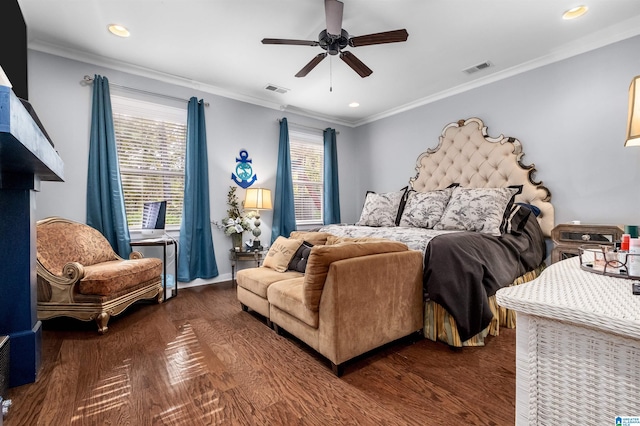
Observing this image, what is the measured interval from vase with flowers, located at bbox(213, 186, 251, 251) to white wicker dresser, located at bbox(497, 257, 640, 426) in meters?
3.54

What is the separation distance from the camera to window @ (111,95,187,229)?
11.3ft

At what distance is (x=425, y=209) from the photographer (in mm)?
3395

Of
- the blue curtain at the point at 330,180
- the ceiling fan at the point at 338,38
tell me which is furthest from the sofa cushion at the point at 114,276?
the blue curtain at the point at 330,180

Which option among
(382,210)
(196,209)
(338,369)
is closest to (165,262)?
(196,209)

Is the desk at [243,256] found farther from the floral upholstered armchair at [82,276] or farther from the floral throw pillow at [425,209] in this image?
the floral throw pillow at [425,209]

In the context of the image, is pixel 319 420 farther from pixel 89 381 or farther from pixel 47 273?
pixel 47 273

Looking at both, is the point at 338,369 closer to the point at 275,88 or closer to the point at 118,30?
the point at 118,30

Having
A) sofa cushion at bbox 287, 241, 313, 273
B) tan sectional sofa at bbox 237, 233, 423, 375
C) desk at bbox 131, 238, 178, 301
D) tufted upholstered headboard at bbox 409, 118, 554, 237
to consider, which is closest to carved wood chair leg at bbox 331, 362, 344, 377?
tan sectional sofa at bbox 237, 233, 423, 375

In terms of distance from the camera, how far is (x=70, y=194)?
310 centimetres

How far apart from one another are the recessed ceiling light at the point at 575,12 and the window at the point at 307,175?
3.42 metres

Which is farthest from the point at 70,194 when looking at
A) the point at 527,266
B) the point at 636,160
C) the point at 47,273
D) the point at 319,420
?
the point at 636,160

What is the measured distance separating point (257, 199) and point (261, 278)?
1.68 m

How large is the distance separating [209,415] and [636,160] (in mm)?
3931

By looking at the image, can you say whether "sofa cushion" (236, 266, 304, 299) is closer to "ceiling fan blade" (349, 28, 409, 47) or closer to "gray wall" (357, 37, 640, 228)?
"ceiling fan blade" (349, 28, 409, 47)
